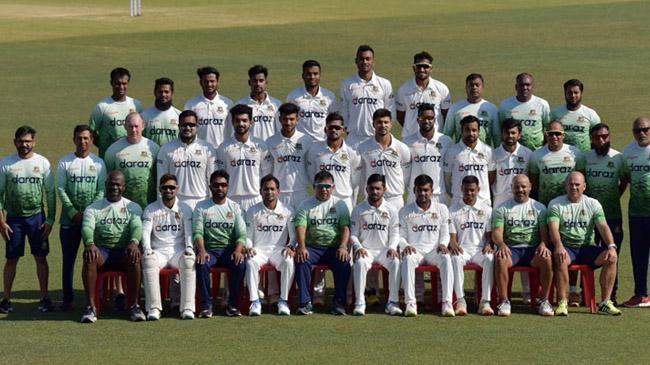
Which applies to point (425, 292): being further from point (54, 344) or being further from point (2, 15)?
point (2, 15)

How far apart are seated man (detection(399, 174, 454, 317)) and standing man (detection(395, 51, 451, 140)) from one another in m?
1.95

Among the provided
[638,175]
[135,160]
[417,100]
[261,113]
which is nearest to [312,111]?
[261,113]

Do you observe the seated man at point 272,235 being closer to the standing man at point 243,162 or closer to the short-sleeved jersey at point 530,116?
the standing man at point 243,162

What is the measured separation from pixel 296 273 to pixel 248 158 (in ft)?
5.38

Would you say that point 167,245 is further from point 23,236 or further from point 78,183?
point 23,236

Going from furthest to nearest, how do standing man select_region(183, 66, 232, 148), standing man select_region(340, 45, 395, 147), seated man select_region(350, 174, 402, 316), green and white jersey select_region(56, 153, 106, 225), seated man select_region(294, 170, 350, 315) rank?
standing man select_region(340, 45, 395, 147) < standing man select_region(183, 66, 232, 148) < green and white jersey select_region(56, 153, 106, 225) < seated man select_region(350, 174, 402, 316) < seated man select_region(294, 170, 350, 315)

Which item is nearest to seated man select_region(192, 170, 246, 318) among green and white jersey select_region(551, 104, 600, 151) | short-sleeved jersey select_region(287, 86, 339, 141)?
short-sleeved jersey select_region(287, 86, 339, 141)

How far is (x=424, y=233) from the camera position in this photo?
51.3ft

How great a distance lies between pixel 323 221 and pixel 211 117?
7.66 feet

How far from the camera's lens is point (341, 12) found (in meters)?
47.8

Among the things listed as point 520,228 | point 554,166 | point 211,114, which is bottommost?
point 520,228

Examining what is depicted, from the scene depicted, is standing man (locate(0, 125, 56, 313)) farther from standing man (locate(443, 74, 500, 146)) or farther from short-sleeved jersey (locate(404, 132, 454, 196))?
standing man (locate(443, 74, 500, 146))

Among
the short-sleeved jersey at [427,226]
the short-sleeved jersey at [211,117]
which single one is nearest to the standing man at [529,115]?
the short-sleeved jersey at [427,226]

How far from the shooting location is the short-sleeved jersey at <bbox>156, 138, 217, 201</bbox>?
16031 millimetres
